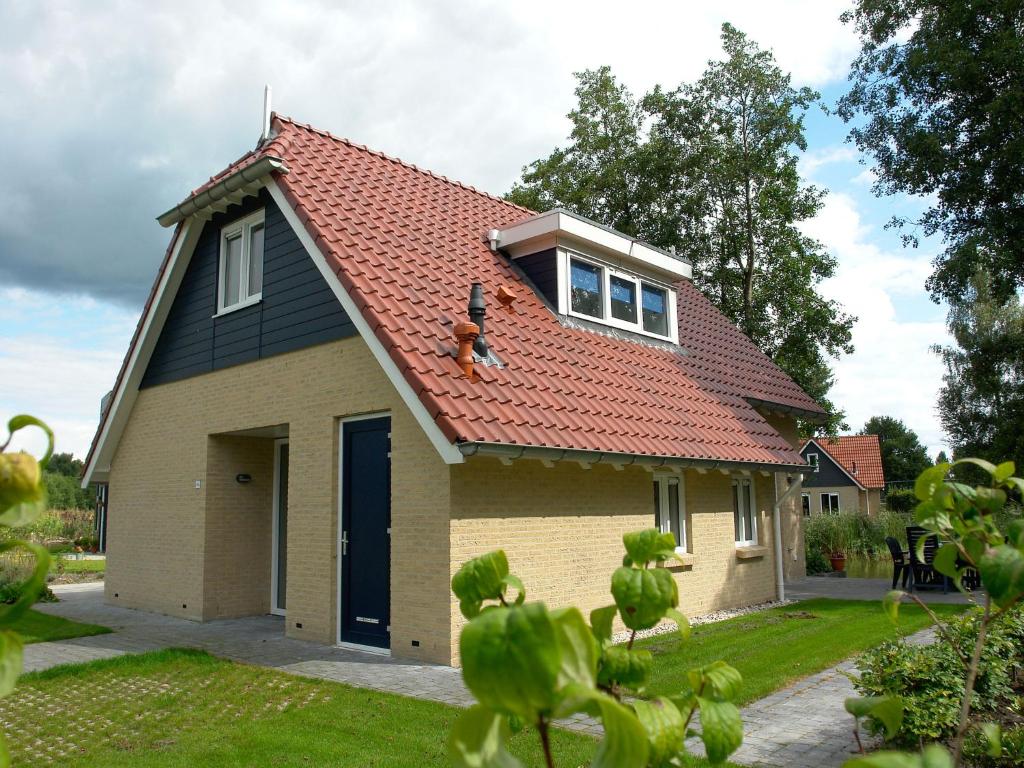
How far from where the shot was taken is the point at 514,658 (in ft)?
3.00

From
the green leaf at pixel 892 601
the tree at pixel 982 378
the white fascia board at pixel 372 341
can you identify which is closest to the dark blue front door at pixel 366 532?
the white fascia board at pixel 372 341

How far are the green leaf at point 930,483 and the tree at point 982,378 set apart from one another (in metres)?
29.4

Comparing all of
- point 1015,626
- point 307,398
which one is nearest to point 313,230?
point 307,398

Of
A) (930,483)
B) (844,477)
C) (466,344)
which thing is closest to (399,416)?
(466,344)

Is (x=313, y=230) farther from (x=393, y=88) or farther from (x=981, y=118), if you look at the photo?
(x=981, y=118)

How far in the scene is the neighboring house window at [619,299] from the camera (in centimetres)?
1361

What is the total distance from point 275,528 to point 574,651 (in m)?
13.4

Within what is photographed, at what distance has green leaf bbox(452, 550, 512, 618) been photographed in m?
1.45

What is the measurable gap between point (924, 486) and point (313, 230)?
9760 mm

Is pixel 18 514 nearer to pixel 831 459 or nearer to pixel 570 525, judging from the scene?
pixel 570 525

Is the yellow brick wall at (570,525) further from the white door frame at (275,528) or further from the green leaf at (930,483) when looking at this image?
the green leaf at (930,483)

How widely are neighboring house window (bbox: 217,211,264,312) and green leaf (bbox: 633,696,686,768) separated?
463 inches

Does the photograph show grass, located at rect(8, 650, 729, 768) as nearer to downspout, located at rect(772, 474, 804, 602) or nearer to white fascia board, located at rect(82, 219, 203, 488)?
white fascia board, located at rect(82, 219, 203, 488)

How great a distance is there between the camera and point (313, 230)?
1063cm
